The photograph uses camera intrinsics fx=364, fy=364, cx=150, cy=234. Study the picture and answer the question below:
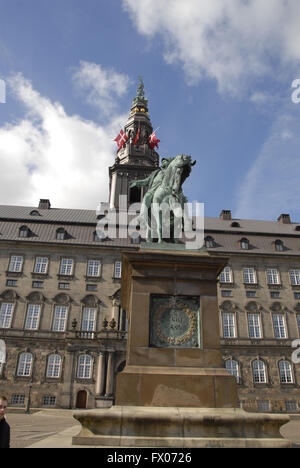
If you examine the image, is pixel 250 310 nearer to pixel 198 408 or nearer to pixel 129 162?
pixel 129 162

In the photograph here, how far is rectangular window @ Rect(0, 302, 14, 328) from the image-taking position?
1344 inches

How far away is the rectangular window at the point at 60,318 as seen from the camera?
34.4 m

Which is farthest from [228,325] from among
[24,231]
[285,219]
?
[24,231]

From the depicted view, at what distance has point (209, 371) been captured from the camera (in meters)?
6.92

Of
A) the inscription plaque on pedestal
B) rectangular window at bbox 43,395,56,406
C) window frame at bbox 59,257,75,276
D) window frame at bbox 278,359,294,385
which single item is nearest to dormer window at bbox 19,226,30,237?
window frame at bbox 59,257,75,276

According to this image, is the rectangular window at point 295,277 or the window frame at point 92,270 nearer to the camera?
the window frame at point 92,270

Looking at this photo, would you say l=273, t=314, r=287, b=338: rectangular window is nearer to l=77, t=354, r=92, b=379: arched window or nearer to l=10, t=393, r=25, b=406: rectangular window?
l=77, t=354, r=92, b=379: arched window

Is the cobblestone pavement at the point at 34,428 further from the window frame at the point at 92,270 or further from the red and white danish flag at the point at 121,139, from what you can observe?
the red and white danish flag at the point at 121,139

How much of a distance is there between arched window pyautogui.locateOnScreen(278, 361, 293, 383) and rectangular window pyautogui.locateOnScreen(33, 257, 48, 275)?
24682 mm

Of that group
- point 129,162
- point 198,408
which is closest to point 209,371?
point 198,408

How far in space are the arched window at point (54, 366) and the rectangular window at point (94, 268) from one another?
8389 millimetres

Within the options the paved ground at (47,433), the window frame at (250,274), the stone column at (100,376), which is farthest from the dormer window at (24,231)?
the window frame at (250,274)

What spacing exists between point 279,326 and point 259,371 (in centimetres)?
490

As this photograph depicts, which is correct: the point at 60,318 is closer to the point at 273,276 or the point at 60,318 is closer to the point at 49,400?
the point at 49,400
